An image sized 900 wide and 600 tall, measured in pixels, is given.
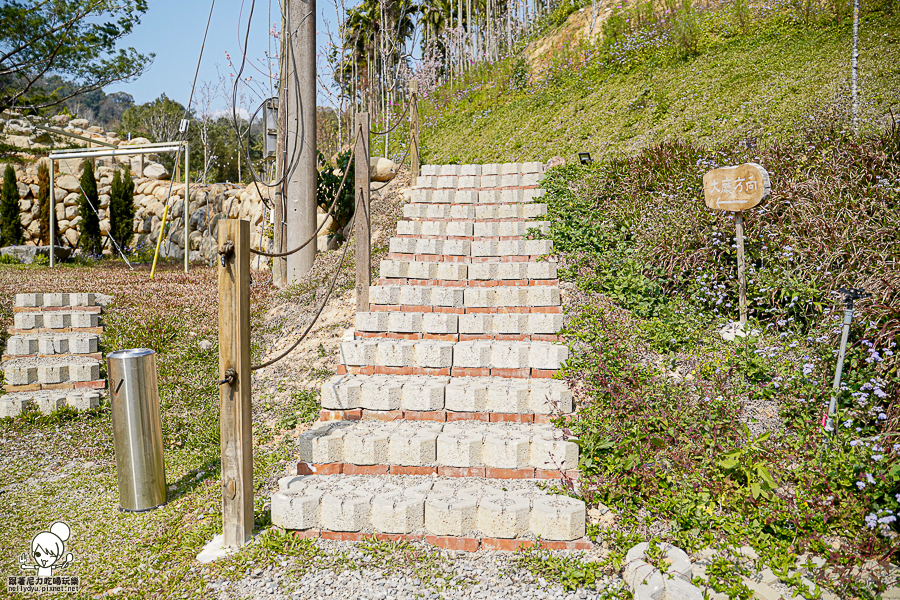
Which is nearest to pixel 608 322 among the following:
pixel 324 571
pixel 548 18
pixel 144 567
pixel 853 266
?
pixel 853 266

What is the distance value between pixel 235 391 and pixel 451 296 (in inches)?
115

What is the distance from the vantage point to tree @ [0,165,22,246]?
1412 cm

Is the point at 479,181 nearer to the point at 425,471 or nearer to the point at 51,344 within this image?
the point at 425,471

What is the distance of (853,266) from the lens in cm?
430

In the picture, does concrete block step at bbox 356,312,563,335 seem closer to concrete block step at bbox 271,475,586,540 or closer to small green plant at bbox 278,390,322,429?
small green plant at bbox 278,390,322,429

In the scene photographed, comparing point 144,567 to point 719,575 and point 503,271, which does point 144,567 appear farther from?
point 503,271

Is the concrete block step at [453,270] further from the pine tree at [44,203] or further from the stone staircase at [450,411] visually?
the pine tree at [44,203]

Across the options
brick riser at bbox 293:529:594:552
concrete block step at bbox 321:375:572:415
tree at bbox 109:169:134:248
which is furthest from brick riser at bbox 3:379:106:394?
tree at bbox 109:169:134:248

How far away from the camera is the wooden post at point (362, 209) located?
491cm

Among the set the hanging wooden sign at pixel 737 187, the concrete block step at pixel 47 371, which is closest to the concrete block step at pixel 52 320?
the concrete block step at pixel 47 371

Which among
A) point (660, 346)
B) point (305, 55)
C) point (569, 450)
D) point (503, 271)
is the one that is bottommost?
point (569, 450)

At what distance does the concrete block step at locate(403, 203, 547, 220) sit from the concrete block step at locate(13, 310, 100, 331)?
392cm

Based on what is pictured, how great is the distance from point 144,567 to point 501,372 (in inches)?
108

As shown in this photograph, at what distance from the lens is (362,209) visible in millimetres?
4922
